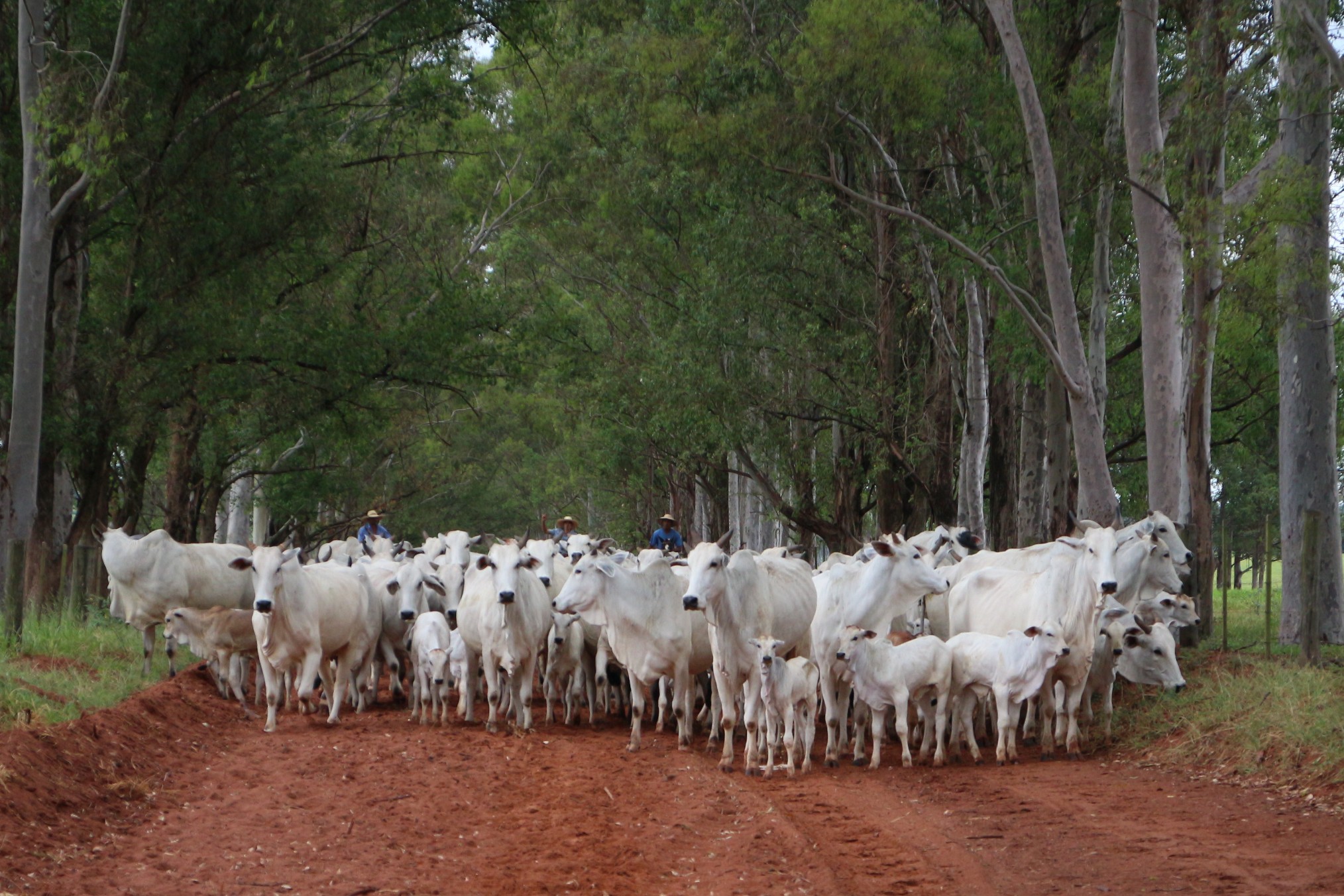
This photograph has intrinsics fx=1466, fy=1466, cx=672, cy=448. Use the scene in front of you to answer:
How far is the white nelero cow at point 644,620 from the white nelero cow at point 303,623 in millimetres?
2414

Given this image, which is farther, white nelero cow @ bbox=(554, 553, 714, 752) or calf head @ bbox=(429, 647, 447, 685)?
calf head @ bbox=(429, 647, 447, 685)

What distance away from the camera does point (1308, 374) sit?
16.0 meters

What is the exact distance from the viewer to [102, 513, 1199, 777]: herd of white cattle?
12023 mm

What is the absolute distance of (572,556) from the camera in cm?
1680

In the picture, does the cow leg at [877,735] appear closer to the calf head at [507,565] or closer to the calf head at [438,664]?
the calf head at [507,565]

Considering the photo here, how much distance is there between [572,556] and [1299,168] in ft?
28.6

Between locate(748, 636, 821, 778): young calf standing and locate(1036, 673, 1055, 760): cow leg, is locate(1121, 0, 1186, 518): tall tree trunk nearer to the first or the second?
locate(1036, 673, 1055, 760): cow leg

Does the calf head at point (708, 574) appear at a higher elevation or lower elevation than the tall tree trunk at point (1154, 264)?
lower

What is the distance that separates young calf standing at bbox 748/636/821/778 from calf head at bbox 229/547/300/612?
4.59 metres

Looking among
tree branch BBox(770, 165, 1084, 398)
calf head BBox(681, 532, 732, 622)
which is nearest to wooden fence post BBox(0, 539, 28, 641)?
calf head BBox(681, 532, 732, 622)

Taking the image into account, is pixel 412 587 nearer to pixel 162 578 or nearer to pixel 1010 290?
pixel 162 578

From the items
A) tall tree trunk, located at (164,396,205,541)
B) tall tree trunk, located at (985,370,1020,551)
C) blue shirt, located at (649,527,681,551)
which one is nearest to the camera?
blue shirt, located at (649,527,681,551)

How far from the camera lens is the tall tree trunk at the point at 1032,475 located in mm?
20906

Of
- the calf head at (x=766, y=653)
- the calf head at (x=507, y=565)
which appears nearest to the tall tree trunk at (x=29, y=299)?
the calf head at (x=507, y=565)
